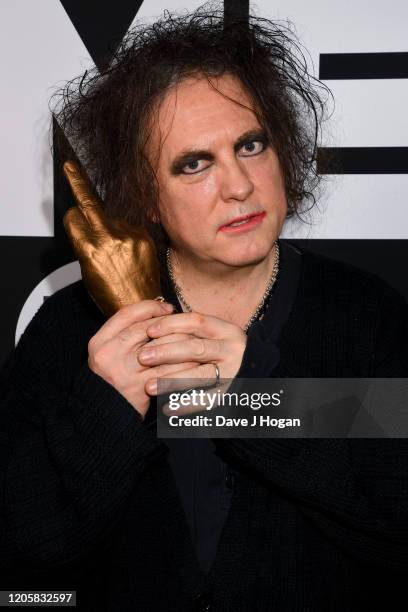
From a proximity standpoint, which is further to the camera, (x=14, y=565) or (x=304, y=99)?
(x=304, y=99)

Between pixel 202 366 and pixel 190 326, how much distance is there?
5cm

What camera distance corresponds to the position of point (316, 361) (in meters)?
1.17

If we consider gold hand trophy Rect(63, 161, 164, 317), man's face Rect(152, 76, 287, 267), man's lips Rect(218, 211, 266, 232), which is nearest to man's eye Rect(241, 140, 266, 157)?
man's face Rect(152, 76, 287, 267)

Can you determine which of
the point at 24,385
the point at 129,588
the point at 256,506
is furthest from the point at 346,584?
the point at 24,385

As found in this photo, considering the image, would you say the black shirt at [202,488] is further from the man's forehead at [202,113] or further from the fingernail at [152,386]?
the man's forehead at [202,113]

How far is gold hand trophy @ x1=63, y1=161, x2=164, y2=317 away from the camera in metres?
0.99

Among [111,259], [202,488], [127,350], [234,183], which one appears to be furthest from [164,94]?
[202,488]

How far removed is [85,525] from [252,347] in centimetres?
32

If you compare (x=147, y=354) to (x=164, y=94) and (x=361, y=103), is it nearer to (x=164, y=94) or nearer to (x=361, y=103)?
(x=164, y=94)

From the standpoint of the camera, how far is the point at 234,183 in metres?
1.08

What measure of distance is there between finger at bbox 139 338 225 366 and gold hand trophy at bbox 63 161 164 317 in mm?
88

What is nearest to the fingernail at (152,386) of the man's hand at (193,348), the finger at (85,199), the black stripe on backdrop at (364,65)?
the man's hand at (193,348)

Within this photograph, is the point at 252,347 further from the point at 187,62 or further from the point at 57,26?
the point at 57,26

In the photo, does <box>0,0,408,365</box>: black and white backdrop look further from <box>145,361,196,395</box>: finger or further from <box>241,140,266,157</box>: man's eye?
<box>145,361,196,395</box>: finger
